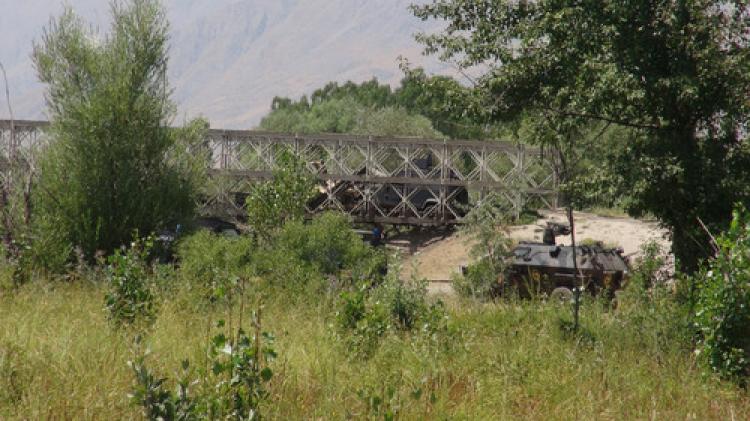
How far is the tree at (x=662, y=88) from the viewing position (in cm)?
1223

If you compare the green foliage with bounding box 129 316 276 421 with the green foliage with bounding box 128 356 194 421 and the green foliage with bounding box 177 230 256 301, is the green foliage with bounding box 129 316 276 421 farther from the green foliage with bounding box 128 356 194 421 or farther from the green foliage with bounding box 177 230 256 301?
the green foliage with bounding box 177 230 256 301

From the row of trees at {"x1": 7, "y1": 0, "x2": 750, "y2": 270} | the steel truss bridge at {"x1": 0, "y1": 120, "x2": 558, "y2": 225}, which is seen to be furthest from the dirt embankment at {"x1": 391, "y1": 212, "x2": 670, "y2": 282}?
the row of trees at {"x1": 7, "y1": 0, "x2": 750, "y2": 270}

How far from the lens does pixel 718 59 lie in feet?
40.4

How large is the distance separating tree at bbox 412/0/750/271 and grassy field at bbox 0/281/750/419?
5.46m

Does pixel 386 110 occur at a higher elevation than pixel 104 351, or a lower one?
higher

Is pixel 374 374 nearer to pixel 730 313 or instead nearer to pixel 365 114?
pixel 730 313

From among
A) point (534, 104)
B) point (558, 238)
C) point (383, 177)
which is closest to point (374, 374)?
point (534, 104)

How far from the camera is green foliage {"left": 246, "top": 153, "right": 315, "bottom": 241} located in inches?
714

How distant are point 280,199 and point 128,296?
11.1 metres

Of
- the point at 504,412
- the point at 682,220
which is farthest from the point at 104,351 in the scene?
the point at 682,220

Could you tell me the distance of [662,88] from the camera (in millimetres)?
12320

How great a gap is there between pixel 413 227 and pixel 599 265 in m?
27.6

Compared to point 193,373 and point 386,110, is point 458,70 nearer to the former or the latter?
point 193,373

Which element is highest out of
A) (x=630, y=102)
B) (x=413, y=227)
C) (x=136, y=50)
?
(x=136, y=50)
